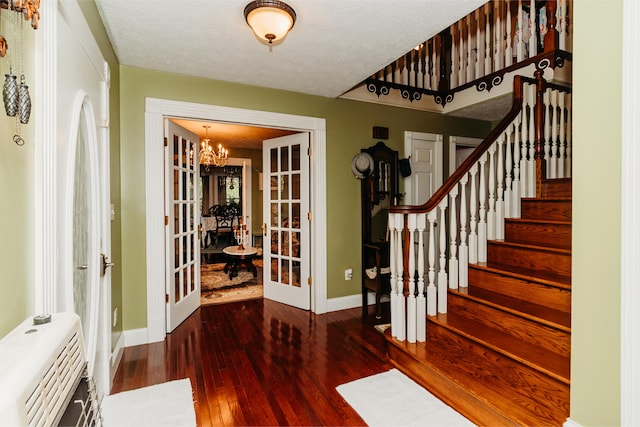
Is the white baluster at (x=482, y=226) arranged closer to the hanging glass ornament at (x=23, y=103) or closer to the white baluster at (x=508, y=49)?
the white baluster at (x=508, y=49)

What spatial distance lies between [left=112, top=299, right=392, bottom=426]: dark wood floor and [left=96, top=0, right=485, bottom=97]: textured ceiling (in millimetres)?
2522

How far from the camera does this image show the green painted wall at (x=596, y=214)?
139 cm

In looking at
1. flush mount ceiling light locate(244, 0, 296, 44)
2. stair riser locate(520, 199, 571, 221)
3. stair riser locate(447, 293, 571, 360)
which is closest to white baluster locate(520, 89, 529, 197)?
stair riser locate(520, 199, 571, 221)

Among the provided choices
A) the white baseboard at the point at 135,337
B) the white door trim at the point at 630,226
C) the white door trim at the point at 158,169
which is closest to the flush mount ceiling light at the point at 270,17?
the white door trim at the point at 158,169

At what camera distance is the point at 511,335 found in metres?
2.17

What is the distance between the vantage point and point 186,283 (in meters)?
3.46

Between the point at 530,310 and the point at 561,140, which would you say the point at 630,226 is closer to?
the point at 530,310

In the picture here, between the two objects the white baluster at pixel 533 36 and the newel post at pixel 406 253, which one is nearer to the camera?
the newel post at pixel 406 253

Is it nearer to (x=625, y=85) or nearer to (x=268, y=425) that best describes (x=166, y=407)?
(x=268, y=425)

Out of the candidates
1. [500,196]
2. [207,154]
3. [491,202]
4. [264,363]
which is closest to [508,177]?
[500,196]

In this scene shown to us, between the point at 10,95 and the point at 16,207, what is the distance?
0.38 metres

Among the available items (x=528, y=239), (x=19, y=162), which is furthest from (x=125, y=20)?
(x=528, y=239)

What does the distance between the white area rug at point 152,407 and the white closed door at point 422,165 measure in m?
3.31

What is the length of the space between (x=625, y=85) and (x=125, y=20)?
9.29 feet
